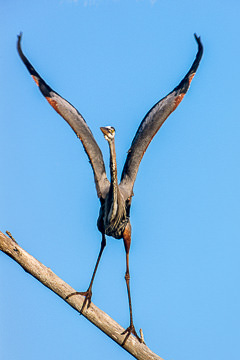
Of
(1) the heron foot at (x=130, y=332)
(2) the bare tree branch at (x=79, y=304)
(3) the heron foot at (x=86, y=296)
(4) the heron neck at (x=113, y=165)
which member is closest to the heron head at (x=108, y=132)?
(4) the heron neck at (x=113, y=165)

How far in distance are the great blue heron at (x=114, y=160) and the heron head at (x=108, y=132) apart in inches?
5.0

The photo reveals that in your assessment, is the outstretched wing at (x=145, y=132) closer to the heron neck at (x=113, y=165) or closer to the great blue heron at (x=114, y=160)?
the great blue heron at (x=114, y=160)

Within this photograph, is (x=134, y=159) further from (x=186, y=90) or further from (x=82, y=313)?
(x=82, y=313)

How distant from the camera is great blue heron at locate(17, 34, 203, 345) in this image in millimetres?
7715

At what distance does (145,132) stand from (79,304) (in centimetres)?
264

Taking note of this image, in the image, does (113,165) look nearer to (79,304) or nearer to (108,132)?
(108,132)

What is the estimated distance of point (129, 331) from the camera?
7.39m

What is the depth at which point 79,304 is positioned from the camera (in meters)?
7.20

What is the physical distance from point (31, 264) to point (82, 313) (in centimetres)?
100

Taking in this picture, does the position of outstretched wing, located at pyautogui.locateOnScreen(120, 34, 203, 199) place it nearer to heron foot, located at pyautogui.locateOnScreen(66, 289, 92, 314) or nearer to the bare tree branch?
heron foot, located at pyautogui.locateOnScreen(66, 289, 92, 314)

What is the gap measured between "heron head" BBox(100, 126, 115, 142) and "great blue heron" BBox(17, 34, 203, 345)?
0.42 feet

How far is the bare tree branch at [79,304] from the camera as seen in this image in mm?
6742

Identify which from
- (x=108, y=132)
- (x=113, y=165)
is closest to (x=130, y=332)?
(x=113, y=165)

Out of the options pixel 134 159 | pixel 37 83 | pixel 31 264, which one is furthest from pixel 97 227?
pixel 37 83
